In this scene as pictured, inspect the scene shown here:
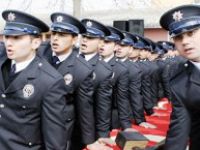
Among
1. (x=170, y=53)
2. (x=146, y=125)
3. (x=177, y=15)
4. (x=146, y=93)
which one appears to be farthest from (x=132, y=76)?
(x=170, y=53)

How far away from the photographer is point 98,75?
16.7 feet

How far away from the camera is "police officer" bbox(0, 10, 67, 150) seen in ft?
9.73

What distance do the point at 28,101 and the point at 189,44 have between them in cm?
113

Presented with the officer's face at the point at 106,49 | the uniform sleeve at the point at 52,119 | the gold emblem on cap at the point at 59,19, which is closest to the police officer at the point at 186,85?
the uniform sleeve at the point at 52,119

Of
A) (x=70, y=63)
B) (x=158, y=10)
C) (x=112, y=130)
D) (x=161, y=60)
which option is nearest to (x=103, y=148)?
(x=70, y=63)

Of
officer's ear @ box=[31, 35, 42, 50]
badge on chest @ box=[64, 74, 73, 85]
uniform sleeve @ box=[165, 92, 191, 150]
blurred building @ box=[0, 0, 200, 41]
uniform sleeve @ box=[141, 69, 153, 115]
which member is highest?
blurred building @ box=[0, 0, 200, 41]

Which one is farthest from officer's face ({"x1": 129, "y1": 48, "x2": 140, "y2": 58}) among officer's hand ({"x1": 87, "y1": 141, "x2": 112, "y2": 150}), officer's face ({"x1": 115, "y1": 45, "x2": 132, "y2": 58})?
officer's hand ({"x1": 87, "y1": 141, "x2": 112, "y2": 150})

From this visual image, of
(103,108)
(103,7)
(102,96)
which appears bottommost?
(103,108)

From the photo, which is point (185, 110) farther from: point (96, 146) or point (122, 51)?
point (122, 51)

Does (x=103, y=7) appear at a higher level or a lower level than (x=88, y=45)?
higher

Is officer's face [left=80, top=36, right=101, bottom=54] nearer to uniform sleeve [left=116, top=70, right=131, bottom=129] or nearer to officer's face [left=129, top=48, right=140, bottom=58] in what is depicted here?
uniform sleeve [left=116, top=70, right=131, bottom=129]

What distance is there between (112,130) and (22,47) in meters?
3.73

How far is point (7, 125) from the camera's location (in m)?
3.01

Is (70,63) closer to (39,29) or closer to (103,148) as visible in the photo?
(39,29)
